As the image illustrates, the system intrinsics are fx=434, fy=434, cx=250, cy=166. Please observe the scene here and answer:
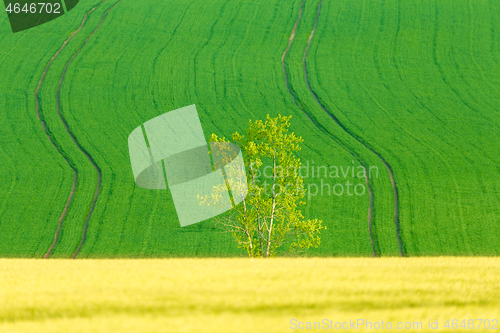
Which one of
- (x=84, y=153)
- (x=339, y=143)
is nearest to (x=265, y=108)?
(x=339, y=143)

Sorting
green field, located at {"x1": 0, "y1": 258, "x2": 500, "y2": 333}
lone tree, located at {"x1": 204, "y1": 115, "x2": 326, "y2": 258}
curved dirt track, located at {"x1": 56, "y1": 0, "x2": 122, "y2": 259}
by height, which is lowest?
curved dirt track, located at {"x1": 56, "y1": 0, "x2": 122, "y2": 259}

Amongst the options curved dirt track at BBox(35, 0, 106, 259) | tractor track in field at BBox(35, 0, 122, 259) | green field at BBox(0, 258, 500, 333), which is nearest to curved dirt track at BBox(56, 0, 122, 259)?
tractor track in field at BBox(35, 0, 122, 259)

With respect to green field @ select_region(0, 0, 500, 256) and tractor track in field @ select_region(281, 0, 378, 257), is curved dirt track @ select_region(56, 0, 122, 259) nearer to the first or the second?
green field @ select_region(0, 0, 500, 256)

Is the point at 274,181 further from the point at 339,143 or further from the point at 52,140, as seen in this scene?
the point at 52,140

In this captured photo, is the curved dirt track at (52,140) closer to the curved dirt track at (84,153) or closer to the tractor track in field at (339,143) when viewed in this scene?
the curved dirt track at (84,153)

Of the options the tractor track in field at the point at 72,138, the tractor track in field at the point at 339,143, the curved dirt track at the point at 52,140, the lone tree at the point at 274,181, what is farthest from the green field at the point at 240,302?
the curved dirt track at the point at 52,140

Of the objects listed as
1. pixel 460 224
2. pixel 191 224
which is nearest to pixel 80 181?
pixel 191 224

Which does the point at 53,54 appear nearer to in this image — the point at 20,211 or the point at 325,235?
the point at 20,211
